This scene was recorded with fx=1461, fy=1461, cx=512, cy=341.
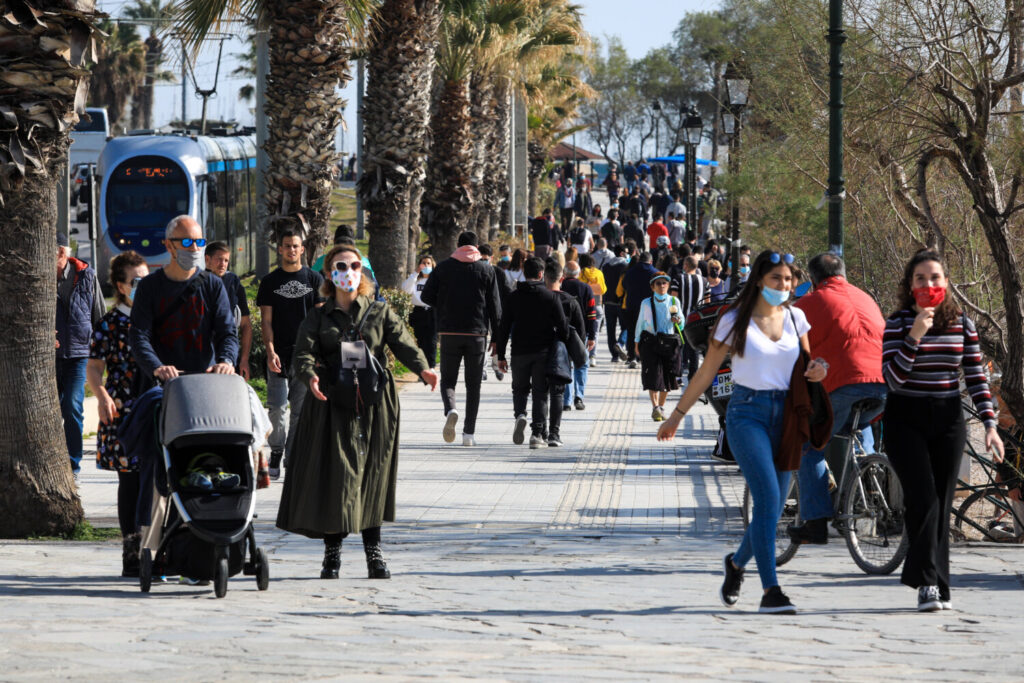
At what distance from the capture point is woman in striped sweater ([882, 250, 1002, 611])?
6.77 m

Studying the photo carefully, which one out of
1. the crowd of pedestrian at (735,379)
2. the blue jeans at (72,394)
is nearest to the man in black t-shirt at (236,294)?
the crowd of pedestrian at (735,379)

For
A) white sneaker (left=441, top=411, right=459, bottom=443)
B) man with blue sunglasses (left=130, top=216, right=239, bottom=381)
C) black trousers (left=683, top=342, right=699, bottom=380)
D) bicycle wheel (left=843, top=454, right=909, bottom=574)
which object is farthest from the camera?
black trousers (left=683, top=342, right=699, bottom=380)

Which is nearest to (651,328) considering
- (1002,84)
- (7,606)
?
(1002,84)

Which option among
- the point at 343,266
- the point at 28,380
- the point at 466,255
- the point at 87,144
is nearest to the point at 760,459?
the point at 343,266

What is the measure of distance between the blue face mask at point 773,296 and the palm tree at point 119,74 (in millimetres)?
66581

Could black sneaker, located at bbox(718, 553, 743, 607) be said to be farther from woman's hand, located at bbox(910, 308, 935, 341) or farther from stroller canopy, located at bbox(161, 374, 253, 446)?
stroller canopy, located at bbox(161, 374, 253, 446)

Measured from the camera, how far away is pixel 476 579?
7.43 m

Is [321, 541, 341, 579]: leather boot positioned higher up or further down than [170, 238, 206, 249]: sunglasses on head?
further down

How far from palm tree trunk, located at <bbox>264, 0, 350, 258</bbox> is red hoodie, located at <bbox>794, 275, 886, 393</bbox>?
885 cm

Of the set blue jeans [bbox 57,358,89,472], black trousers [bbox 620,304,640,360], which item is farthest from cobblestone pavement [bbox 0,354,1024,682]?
black trousers [bbox 620,304,640,360]

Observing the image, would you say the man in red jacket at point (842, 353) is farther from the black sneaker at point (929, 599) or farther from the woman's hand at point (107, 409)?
the woman's hand at point (107, 409)

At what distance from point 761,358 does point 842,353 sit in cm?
155

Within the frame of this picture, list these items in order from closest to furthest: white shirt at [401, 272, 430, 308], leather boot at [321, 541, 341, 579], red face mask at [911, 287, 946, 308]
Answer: red face mask at [911, 287, 946, 308] < leather boot at [321, 541, 341, 579] < white shirt at [401, 272, 430, 308]

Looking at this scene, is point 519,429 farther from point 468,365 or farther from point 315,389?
point 315,389
